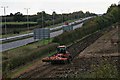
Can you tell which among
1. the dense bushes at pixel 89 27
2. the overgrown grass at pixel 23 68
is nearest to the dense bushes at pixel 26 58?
the overgrown grass at pixel 23 68

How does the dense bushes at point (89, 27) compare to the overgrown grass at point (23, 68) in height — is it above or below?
above

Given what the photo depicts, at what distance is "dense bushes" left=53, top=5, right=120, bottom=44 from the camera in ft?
278

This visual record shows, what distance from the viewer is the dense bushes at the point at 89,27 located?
84775 mm

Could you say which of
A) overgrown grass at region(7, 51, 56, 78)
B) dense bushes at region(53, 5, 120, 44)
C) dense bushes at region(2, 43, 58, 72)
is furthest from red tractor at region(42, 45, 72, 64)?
dense bushes at region(53, 5, 120, 44)

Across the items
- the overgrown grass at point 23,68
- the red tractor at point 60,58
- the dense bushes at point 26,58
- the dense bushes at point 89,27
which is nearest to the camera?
the overgrown grass at point 23,68

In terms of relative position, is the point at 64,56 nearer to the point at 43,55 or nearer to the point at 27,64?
the point at 27,64

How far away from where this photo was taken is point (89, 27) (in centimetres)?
12000

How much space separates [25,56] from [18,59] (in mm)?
3235

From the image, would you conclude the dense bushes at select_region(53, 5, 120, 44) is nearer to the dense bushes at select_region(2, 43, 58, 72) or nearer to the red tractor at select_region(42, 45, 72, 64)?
the dense bushes at select_region(2, 43, 58, 72)

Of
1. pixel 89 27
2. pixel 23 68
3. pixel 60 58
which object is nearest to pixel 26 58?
pixel 23 68

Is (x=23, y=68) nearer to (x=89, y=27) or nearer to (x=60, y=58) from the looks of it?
(x=60, y=58)

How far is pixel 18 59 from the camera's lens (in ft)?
166

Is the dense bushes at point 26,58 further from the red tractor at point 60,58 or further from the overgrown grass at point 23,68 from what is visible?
the red tractor at point 60,58

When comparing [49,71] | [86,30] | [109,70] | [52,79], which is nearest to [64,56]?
[49,71]
